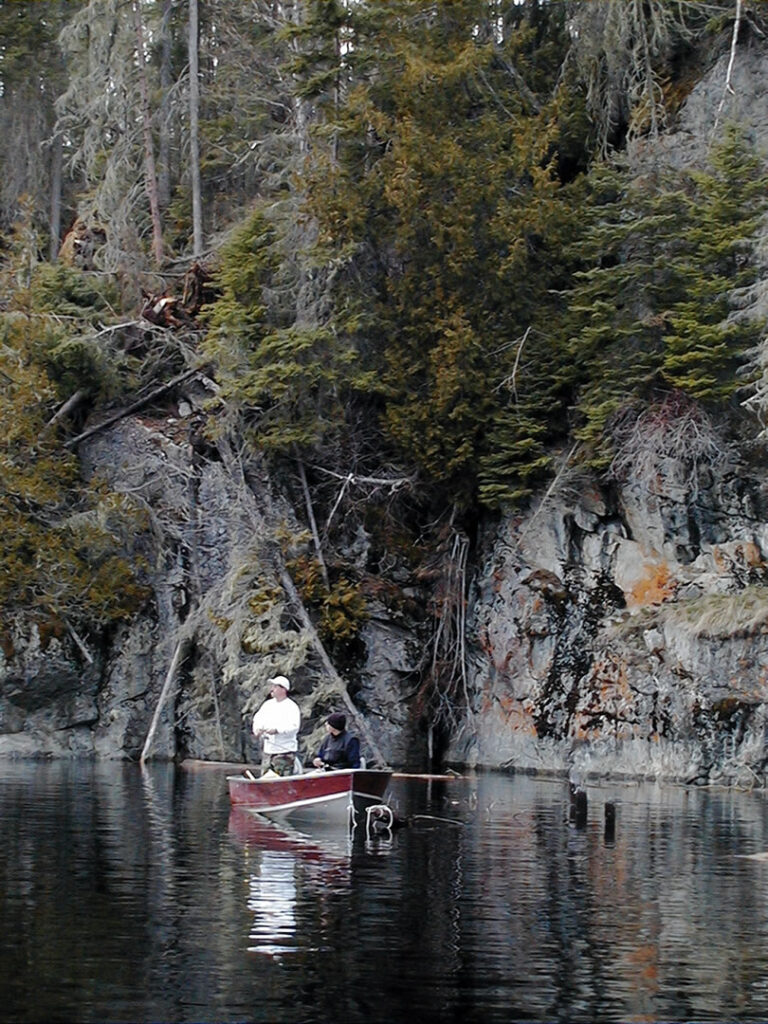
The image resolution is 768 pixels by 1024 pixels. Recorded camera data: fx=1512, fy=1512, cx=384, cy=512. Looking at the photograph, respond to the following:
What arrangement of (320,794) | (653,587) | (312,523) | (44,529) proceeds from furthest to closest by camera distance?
(44,529)
(312,523)
(653,587)
(320,794)

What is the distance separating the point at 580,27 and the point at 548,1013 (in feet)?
93.2

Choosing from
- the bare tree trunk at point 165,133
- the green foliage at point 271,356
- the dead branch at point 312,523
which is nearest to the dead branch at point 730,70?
the green foliage at point 271,356

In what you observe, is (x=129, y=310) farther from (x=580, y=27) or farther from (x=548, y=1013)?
(x=548, y=1013)

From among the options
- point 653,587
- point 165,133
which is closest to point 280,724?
point 653,587

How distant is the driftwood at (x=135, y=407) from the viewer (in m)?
34.4

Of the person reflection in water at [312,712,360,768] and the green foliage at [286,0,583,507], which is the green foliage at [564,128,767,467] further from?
the person reflection in water at [312,712,360,768]

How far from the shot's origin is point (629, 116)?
3325 cm

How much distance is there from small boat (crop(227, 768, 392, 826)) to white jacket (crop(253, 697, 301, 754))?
698mm

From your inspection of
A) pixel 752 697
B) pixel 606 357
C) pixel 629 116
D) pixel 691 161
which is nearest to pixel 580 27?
pixel 629 116

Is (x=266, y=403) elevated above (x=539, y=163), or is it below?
below

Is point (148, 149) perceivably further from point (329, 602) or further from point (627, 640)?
point (627, 640)

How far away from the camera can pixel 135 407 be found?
1372 inches

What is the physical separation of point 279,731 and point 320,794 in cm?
180

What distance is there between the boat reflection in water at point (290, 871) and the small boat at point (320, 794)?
0.15m
